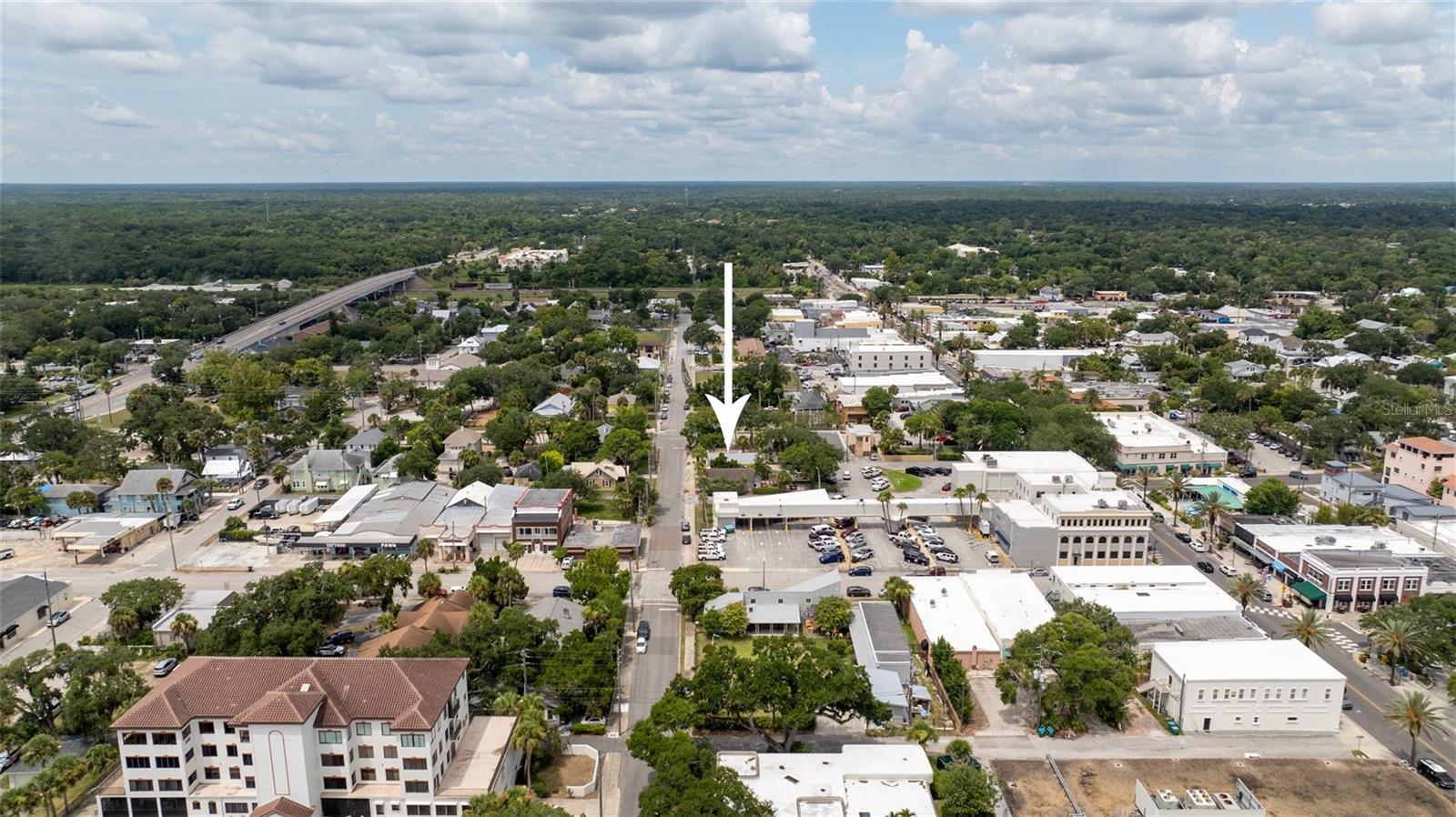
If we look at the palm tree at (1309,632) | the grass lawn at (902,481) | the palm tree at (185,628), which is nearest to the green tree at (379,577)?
the palm tree at (185,628)

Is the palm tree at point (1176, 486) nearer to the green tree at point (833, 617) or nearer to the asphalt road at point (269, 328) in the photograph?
the green tree at point (833, 617)

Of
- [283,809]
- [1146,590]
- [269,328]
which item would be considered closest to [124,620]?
[283,809]

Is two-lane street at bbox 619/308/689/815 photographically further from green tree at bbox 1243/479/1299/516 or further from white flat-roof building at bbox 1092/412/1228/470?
green tree at bbox 1243/479/1299/516

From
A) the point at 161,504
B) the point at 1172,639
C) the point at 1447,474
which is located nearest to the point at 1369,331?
the point at 1447,474

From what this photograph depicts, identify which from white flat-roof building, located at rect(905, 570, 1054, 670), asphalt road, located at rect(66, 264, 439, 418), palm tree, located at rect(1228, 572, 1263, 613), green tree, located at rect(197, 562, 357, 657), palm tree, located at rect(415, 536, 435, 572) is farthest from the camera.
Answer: asphalt road, located at rect(66, 264, 439, 418)

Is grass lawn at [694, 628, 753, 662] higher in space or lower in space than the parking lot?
lower

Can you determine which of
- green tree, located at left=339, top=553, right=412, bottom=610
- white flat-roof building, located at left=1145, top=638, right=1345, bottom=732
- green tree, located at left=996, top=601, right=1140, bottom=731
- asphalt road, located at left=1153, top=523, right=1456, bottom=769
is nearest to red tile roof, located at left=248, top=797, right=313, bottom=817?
green tree, located at left=339, top=553, right=412, bottom=610
